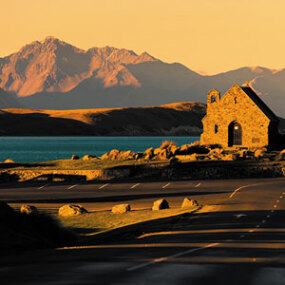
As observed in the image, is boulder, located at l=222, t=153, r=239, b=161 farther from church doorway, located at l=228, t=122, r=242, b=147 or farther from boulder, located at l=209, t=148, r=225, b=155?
church doorway, located at l=228, t=122, r=242, b=147

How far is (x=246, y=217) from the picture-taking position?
1319 inches

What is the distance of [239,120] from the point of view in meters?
93.4

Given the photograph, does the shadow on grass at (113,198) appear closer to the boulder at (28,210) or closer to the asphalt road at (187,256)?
the asphalt road at (187,256)

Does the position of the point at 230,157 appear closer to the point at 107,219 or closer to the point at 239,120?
the point at 239,120

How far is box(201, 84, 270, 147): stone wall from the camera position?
9231cm

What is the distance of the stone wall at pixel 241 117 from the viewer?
303 ft

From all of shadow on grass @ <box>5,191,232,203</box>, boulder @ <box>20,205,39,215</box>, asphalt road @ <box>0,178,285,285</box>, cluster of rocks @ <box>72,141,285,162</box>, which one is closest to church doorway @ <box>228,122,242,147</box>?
cluster of rocks @ <box>72,141,285,162</box>

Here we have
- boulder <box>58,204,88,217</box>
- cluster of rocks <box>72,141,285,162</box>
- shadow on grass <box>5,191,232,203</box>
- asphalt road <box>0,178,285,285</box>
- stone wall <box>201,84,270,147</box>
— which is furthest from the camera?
stone wall <box>201,84,270,147</box>

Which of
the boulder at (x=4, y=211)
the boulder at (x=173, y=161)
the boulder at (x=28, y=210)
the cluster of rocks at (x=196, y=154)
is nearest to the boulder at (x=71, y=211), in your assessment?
A: the boulder at (x=28, y=210)

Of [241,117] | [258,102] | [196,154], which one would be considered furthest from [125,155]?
[258,102]

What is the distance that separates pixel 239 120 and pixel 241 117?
505mm

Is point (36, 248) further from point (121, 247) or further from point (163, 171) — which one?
point (163, 171)

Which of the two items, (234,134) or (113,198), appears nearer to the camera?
(113,198)

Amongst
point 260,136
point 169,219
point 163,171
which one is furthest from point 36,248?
point 260,136
